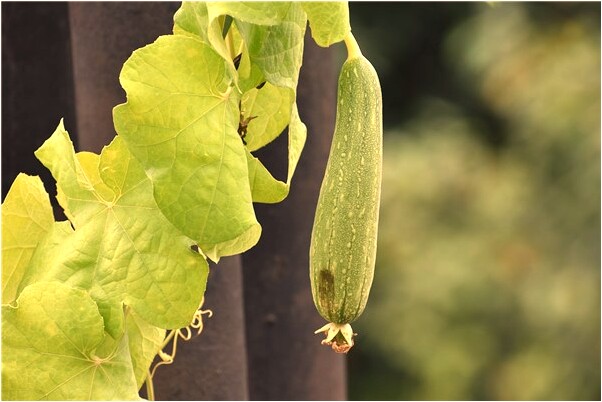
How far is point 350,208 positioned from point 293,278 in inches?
16.9

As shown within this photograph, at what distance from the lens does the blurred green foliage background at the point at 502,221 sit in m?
3.30

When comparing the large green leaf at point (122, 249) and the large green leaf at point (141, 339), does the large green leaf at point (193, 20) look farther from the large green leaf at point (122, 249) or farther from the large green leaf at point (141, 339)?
the large green leaf at point (141, 339)

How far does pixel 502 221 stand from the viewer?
11.0 ft

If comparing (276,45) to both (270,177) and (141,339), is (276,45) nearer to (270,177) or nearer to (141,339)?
(270,177)

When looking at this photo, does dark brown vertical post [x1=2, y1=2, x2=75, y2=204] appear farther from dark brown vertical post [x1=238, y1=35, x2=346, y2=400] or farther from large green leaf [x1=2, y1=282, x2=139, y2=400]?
large green leaf [x1=2, y1=282, x2=139, y2=400]

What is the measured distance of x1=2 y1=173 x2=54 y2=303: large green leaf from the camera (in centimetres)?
63

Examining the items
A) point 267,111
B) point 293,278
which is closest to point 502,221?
point 293,278

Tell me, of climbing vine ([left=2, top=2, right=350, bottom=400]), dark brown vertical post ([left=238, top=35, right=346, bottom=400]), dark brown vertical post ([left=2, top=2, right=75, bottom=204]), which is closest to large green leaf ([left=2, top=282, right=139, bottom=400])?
climbing vine ([left=2, top=2, right=350, bottom=400])

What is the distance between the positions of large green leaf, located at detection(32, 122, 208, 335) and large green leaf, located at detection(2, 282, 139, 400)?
0.06 ft

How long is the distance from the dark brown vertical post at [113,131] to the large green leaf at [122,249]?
7.0 inches

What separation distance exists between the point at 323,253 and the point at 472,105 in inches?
128

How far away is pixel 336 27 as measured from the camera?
0.52 metres

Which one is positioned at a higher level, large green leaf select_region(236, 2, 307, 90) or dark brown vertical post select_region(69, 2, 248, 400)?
large green leaf select_region(236, 2, 307, 90)

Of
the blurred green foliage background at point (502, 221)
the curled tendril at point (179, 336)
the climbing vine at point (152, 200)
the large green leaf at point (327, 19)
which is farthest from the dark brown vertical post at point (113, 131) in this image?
the blurred green foliage background at point (502, 221)
